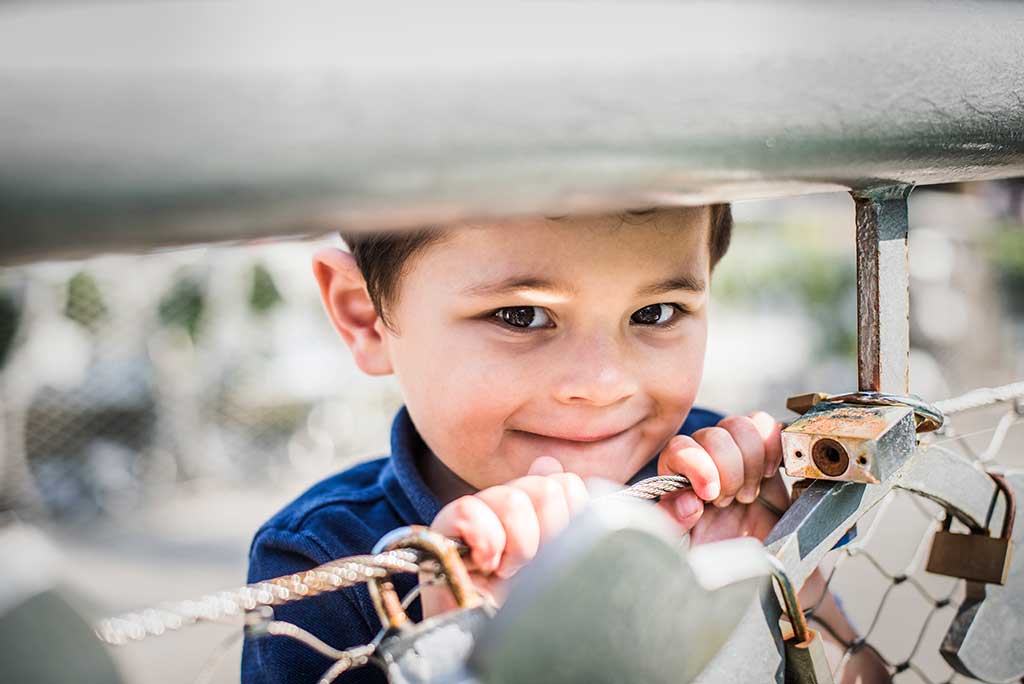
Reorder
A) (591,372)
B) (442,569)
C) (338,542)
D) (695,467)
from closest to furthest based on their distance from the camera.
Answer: (442,569)
(695,467)
(591,372)
(338,542)

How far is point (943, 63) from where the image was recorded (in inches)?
15.1

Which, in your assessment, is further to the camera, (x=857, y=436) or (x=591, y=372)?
(x=591, y=372)

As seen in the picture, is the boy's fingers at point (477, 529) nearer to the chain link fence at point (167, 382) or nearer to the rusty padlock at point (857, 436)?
the rusty padlock at point (857, 436)

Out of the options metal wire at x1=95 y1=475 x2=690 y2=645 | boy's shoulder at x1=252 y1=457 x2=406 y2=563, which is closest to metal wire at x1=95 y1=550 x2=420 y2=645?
metal wire at x1=95 y1=475 x2=690 y2=645

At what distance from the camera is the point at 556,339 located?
70cm

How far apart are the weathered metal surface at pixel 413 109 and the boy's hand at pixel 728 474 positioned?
26 cm

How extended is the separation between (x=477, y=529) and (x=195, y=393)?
3.72 meters

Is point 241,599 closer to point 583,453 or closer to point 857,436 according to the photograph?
point 857,436

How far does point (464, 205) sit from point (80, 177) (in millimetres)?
102

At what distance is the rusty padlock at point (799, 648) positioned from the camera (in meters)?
0.40

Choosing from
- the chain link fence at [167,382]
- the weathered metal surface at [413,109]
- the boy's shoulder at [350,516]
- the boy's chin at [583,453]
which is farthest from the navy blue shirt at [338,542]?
the chain link fence at [167,382]

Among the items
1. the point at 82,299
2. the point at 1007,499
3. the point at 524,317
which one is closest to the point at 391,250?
the point at 524,317

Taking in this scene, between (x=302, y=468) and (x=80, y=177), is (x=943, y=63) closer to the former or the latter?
(x=80, y=177)

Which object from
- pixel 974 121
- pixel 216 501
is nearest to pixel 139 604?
pixel 216 501
